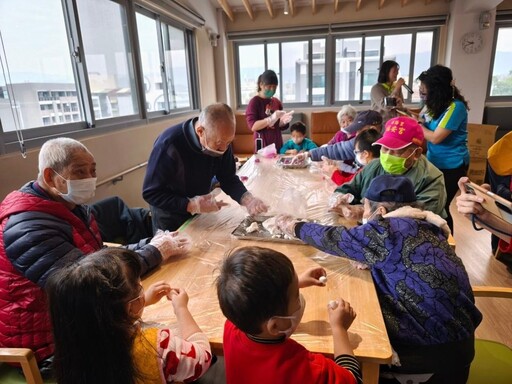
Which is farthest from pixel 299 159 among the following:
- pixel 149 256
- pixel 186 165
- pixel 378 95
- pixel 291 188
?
pixel 149 256

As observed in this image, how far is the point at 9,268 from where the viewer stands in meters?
1.05

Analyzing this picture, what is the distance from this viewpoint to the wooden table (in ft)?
2.79

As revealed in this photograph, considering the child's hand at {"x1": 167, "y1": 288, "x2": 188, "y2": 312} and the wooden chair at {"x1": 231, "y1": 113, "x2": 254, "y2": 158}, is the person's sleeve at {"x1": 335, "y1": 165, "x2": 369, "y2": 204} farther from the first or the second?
the wooden chair at {"x1": 231, "y1": 113, "x2": 254, "y2": 158}

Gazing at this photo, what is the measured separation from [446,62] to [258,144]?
379 cm

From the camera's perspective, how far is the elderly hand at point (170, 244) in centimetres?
127

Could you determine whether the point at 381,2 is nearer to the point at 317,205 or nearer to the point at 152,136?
the point at 152,136

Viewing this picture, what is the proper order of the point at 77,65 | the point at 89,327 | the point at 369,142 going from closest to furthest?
the point at 89,327 → the point at 369,142 → the point at 77,65

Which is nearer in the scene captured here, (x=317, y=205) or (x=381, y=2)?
(x=317, y=205)

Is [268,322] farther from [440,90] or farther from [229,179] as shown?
[440,90]

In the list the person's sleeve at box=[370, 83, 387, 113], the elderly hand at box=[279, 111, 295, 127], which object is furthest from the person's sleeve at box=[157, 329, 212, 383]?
the person's sleeve at box=[370, 83, 387, 113]

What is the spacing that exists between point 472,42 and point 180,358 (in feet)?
19.3

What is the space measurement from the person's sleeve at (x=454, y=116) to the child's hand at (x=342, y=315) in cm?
176

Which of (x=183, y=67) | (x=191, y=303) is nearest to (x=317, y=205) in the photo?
(x=191, y=303)

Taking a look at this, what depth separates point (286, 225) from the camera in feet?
4.58
